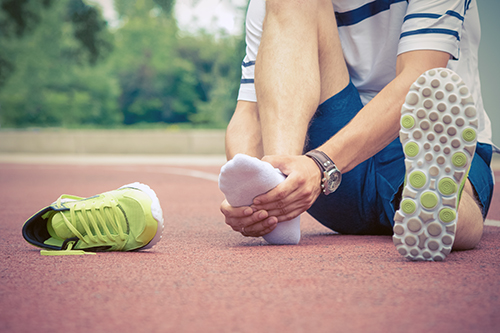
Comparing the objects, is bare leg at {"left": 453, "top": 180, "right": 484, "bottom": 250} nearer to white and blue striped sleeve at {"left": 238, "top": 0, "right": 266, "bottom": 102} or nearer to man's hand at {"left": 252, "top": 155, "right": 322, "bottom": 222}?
man's hand at {"left": 252, "top": 155, "right": 322, "bottom": 222}

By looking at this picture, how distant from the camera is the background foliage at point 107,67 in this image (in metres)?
15.4

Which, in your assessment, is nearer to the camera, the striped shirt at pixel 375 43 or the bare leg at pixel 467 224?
the bare leg at pixel 467 224

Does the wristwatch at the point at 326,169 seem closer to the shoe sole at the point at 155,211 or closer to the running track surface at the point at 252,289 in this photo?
the running track surface at the point at 252,289

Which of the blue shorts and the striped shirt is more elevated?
the striped shirt

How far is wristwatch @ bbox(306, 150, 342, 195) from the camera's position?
156cm

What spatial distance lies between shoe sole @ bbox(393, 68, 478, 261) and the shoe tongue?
3.49 feet

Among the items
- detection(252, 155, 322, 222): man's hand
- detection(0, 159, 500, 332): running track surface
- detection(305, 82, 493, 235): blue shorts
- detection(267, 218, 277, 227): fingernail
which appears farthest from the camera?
detection(305, 82, 493, 235): blue shorts

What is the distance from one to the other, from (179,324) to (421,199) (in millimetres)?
717

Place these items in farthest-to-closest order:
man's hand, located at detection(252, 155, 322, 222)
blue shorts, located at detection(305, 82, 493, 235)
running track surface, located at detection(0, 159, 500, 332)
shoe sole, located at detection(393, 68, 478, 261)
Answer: blue shorts, located at detection(305, 82, 493, 235)
man's hand, located at detection(252, 155, 322, 222)
shoe sole, located at detection(393, 68, 478, 261)
running track surface, located at detection(0, 159, 500, 332)

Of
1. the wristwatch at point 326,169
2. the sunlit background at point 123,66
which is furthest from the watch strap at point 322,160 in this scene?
the sunlit background at point 123,66

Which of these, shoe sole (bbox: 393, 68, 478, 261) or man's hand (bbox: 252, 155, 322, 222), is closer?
shoe sole (bbox: 393, 68, 478, 261)

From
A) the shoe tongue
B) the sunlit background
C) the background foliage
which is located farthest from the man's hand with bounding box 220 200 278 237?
the background foliage

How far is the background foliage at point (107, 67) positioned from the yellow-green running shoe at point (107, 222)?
12.0m

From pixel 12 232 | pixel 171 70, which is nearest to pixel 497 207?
pixel 12 232
